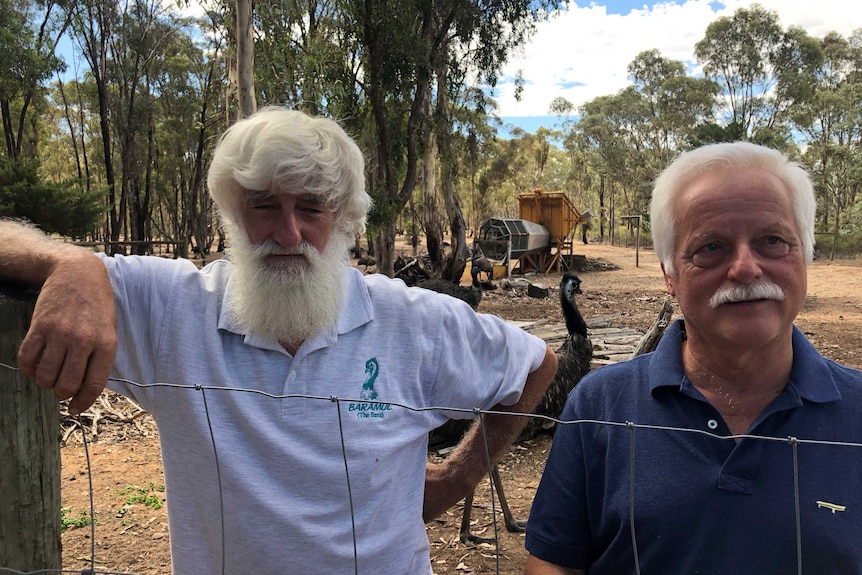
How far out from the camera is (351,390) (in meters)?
1.57

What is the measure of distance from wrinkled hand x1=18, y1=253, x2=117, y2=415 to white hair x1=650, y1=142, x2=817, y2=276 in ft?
4.24

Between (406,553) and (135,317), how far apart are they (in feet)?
2.96

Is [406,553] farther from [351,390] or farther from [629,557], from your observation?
[629,557]

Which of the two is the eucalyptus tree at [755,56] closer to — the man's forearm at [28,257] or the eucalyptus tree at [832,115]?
the eucalyptus tree at [832,115]

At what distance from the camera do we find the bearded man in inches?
55.6

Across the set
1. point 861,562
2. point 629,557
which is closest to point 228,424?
point 629,557

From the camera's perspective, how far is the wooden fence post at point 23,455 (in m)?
1.34

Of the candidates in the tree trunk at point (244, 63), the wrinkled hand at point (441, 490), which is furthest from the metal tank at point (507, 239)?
the wrinkled hand at point (441, 490)

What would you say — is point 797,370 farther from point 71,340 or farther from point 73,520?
point 73,520

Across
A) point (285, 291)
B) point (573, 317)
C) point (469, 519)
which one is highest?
point (285, 291)

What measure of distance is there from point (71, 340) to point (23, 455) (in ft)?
1.04

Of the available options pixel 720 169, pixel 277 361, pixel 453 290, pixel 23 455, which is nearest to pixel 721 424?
pixel 720 169

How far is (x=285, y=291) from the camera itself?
5.52 feet

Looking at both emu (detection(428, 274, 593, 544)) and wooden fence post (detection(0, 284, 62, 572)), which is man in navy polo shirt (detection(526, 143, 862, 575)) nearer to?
wooden fence post (detection(0, 284, 62, 572))
